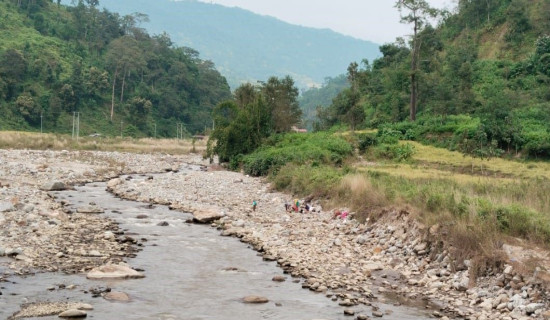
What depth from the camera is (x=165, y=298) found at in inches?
440

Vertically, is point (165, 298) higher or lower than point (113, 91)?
lower

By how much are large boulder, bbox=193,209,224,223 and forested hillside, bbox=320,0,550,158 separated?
21.3 metres

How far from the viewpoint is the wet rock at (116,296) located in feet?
35.4

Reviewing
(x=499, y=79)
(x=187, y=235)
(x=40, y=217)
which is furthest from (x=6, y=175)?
(x=499, y=79)

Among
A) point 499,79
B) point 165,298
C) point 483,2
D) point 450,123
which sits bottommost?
point 165,298

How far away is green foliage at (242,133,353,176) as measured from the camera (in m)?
34.2

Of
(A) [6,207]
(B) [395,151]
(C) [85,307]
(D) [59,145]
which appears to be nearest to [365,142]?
(B) [395,151]

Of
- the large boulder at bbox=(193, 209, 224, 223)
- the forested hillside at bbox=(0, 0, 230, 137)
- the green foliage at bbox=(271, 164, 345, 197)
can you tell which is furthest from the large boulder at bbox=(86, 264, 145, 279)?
the forested hillside at bbox=(0, 0, 230, 137)

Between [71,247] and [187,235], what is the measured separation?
14.4 feet

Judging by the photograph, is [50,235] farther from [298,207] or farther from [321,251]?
[298,207]

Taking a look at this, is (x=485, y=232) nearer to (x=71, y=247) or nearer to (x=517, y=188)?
(x=517, y=188)

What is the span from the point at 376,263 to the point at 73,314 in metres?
8.31

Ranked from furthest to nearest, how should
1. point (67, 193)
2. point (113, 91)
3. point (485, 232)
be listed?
1. point (113, 91)
2. point (67, 193)
3. point (485, 232)

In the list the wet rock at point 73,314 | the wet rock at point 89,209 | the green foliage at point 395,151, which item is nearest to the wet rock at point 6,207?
the wet rock at point 89,209
